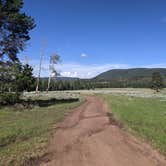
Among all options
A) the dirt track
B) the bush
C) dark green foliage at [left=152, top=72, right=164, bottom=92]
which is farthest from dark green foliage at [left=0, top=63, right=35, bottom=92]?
dark green foliage at [left=152, top=72, right=164, bottom=92]

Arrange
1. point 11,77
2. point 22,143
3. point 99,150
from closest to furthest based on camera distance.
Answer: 1. point 99,150
2. point 22,143
3. point 11,77

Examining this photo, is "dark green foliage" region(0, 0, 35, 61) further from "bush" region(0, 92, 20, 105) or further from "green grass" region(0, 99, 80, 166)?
"green grass" region(0, 99, 80, 166)

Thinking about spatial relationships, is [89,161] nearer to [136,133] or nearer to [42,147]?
[42,147]

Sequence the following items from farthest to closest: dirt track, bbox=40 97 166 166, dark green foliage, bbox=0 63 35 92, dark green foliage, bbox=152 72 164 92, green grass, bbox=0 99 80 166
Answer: dark green foliage, bbox=152 72 164 92 → dark green foliage, bbox=0 63 35 92 → green grass, bbox=0 99 80 166 → dirt track, bbox=40 97 166 166

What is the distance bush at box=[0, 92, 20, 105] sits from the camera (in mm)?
21834

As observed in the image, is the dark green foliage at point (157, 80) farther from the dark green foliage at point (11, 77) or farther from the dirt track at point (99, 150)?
the dirt track at point (99, 150)

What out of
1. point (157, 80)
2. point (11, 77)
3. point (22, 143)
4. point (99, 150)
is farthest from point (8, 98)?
point (157, 80)

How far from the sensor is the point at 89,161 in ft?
23.1

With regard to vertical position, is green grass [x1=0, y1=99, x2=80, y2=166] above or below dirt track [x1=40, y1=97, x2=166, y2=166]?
below

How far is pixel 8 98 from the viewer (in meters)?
22.5

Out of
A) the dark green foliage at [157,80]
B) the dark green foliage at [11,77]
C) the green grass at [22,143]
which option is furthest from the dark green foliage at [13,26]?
the dark green foliage at [157,80]

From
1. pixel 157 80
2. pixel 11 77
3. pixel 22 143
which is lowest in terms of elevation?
pixel 22 143

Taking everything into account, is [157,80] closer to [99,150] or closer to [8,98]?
[8,98]

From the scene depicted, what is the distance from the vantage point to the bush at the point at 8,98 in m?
21.8
